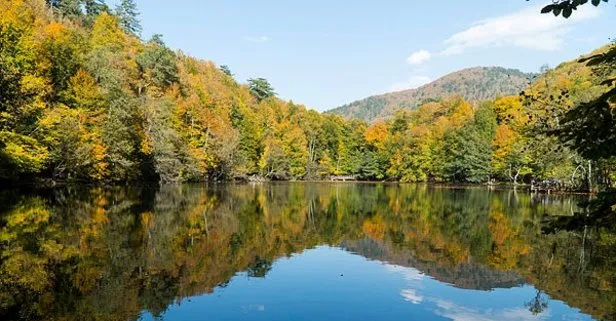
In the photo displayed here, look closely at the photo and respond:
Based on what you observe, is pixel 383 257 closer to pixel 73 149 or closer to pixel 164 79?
pixel 73 149

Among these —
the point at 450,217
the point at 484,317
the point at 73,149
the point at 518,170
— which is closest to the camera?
the point at 484,317

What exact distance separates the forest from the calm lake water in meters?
4.27

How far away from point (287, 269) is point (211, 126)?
200ft

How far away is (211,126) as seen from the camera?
74.2m

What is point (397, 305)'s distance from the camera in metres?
11.5

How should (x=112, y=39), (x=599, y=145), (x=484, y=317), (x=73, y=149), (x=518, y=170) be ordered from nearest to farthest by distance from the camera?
1. (x=599, y=145)
2. (x=484, y=317)
3. (x=73, y=149)
4. (x=112, y=39)
5. (x=518, y=170)

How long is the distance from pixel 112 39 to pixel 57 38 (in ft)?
70.6

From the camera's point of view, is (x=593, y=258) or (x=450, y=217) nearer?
(x=593, y=258)

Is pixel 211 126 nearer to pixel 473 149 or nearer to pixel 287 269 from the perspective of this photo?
pixel 473 149

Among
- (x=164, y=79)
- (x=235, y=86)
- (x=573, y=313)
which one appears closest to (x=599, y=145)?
(x=573, y=313)

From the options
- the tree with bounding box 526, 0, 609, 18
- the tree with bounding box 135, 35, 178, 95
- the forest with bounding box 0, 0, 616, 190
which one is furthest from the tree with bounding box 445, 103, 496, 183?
the tree with bounding box 526, 0, 609, 18

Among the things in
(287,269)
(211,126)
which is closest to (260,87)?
(211,126)

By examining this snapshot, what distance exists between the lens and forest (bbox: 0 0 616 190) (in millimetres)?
30312

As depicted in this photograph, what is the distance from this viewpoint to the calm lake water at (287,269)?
414 inches
